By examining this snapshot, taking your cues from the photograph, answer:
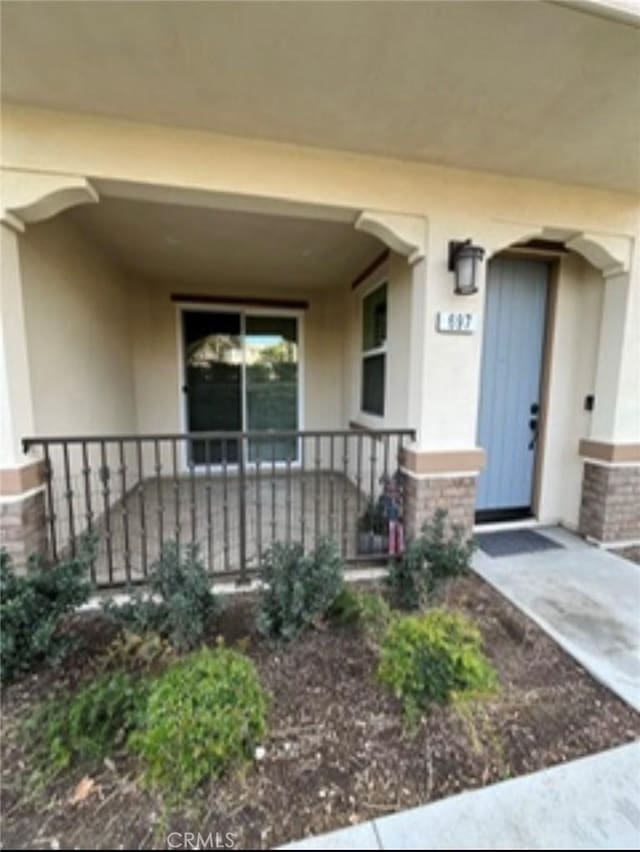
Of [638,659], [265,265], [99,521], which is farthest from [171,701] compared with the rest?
[265,265]

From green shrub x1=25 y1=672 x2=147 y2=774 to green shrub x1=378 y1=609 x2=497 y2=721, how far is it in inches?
39.9

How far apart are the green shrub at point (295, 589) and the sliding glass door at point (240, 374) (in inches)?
126

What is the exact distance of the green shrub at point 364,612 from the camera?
2.19 metres

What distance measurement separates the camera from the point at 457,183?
2688mm

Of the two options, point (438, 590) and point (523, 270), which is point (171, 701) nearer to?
point (438, 590)

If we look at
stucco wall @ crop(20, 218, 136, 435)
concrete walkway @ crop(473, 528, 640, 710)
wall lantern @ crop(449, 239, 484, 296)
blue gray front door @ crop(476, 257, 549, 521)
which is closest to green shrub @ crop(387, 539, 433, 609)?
concrete walkway @ crop(473, 528, 640, 710)

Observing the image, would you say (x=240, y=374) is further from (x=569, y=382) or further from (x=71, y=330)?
(x=569, y=382)

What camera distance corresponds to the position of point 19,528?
2291 mm

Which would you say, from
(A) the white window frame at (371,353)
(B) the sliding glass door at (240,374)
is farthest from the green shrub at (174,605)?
(B) the sliding glass door at (240,374)

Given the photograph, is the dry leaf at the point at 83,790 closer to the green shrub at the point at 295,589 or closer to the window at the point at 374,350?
the green shrub at the point at 295,589

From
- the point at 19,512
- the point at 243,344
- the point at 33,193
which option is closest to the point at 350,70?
the point at 33,193

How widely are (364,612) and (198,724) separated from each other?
3.51 feet

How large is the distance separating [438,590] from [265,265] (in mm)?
3563

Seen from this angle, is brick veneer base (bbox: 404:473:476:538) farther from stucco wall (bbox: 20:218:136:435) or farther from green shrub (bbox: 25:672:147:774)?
stucco wall (bbox: 20:218:136:435)
